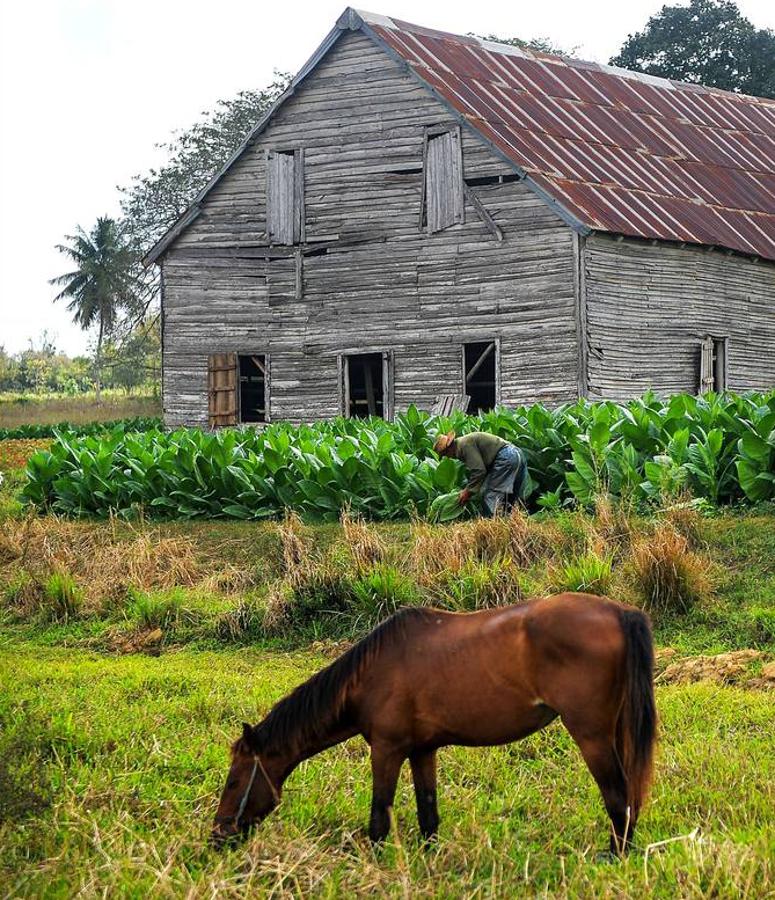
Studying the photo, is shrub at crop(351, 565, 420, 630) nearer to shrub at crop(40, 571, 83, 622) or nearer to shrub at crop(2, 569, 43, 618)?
shrub at crop(40, 571, 83, 622)

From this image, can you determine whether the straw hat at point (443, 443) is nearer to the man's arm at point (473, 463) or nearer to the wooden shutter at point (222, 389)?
the man's arm at point (473, 463)

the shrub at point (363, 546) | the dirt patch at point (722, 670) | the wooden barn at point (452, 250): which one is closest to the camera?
the dirt patch at point (722, 670)

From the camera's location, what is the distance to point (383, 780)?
5664 mm

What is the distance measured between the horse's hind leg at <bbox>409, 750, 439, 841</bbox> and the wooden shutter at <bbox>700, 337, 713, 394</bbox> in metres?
19.8

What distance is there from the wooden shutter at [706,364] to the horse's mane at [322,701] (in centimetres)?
1987

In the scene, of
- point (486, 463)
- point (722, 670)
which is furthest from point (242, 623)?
point (722, 670)

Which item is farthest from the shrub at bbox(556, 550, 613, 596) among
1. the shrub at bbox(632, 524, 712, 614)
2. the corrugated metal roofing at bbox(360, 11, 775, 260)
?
the corrugated metal roofing at bbox(360, 11, 775, 260)

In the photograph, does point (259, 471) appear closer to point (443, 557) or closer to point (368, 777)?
point (443, 557)

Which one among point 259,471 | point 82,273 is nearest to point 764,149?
point 259,471

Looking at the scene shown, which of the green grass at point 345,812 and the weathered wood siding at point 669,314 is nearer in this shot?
the green grass at point 345,812

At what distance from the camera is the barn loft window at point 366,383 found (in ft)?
82.4

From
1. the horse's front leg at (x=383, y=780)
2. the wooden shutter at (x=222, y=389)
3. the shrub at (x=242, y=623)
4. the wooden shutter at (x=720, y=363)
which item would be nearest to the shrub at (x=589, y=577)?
the shrub at (x=242, y=623)

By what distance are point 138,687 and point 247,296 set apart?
59.5 ft

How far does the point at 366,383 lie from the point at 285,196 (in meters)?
3.97
